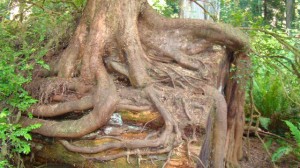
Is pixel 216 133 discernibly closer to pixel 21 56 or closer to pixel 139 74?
pixel 139 74

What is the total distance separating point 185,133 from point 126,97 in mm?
921

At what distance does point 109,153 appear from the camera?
4258 millimetres

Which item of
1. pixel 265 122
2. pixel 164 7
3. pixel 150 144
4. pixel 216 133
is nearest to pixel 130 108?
pixel 150 144

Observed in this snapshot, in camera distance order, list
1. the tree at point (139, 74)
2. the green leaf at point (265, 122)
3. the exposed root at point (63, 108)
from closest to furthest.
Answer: the tree at point (139, 74)
the exposed root at point (63, 108)
the green leaf at point (265, 122)

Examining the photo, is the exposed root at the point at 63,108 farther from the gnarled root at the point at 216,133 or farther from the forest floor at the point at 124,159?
the gnarled root at the point at 216,133

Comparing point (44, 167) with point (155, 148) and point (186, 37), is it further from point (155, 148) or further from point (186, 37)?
point (186, 37)

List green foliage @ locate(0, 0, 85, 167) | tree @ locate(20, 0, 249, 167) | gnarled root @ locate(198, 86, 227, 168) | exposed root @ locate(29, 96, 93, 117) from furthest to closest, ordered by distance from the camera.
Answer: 1. gnarled root @ locate(198, 86, 227, 168)
2. exposed root @ locate(29, 96, 93, 117)
3. tree @ locate(20, 0, 249, 167)
4. green foliage @ locate(0, 0, 85, 167)

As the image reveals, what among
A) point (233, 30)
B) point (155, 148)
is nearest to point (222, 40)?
point (233, 30)

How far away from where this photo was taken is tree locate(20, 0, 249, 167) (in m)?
4.40

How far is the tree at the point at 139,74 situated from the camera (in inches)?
173

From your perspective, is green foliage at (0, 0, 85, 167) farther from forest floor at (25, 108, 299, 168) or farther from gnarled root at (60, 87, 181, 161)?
gnarled root at (60, 87, 181, 161)

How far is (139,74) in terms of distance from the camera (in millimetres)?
4875

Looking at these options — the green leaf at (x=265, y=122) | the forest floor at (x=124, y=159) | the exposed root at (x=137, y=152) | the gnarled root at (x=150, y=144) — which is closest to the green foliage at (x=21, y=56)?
the forest floor at (x=124, y=159)

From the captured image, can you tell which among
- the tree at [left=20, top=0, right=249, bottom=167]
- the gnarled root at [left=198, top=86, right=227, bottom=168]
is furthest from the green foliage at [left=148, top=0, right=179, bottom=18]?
the gnarled root at [left=198, top=86, right=227, bottom=168]
